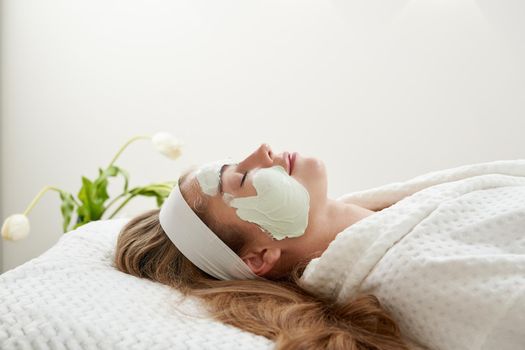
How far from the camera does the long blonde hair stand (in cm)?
95

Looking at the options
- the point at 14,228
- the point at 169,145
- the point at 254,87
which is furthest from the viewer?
the point at 254,87

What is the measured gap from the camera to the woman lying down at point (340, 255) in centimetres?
98

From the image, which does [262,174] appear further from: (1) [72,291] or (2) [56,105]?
(2) [56,105]

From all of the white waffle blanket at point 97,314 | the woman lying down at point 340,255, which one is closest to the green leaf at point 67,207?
the woman lying down at point 340,255

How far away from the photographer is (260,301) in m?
1.13

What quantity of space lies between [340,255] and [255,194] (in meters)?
0.24

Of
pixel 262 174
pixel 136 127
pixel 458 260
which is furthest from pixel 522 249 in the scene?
pixel 136 127

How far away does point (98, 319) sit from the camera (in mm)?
976

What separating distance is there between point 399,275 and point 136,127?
1.88m

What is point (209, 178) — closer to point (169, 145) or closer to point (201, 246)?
point (201, 246)

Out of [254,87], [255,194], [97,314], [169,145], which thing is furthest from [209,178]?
[254,87]

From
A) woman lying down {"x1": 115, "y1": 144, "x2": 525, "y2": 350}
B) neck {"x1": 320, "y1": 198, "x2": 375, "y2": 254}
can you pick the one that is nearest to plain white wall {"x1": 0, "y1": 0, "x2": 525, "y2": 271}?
woman lying down {"x1": 115, "y1": 144, "x2": 525, "y2": 350}

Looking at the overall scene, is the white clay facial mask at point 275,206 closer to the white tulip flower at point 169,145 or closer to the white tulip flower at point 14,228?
the white tulip flower at point 169,145

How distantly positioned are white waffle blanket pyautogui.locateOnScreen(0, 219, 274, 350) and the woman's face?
0.21m
